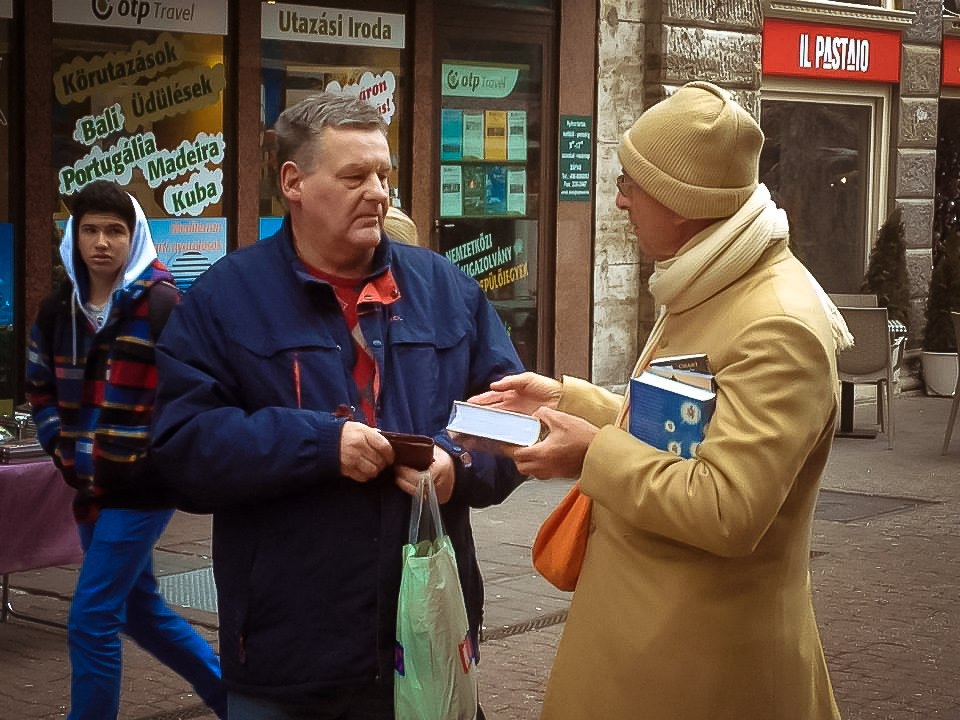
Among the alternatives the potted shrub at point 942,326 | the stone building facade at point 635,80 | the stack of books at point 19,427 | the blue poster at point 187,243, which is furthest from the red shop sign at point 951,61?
the stack of books at point 19,427

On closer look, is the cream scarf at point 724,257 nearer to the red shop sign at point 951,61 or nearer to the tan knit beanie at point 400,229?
the tan knit beanie at point 400,229

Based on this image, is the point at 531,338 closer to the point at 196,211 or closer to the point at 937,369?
the point at 196,211

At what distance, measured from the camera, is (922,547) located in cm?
891

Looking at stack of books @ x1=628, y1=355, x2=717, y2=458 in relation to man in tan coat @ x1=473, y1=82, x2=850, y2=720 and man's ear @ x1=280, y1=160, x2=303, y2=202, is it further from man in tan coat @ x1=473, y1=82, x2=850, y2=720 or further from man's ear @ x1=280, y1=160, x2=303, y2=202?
man's ear @ x1=280, y1=160, x2=303, y2=202

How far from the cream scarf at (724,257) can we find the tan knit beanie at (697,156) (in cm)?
3

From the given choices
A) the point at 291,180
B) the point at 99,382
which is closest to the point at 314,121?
the point at 291,180

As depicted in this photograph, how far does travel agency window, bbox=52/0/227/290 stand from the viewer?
30.5ft

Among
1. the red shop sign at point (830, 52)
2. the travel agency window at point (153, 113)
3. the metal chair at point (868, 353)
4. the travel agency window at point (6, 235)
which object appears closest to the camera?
the travel agency window at point (6, 235)

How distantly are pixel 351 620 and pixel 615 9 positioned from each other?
9.45 m

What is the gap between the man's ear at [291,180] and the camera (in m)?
3.38

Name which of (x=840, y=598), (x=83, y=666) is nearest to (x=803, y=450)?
(x=83, y=666)

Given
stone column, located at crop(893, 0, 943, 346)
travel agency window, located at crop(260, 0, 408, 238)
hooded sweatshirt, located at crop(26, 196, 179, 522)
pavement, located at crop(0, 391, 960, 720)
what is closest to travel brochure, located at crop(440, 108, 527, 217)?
travel agency window, located at crop(260, 0, 408, 238)

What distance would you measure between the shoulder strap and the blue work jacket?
1647mm

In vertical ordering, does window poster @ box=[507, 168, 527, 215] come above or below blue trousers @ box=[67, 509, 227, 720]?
above
